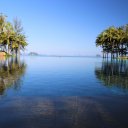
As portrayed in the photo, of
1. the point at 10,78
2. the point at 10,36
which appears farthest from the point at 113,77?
the point at 10,36

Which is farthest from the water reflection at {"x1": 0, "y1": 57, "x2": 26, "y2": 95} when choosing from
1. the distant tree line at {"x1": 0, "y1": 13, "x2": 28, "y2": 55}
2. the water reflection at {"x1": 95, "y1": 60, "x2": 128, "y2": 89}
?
the distant tree line at {"x1": 0, "y1": 13, "x2": 28, "y2": 55}

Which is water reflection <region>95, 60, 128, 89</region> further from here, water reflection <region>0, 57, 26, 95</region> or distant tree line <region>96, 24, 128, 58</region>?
distant tree line <region>96, 24, 128, 58</region>

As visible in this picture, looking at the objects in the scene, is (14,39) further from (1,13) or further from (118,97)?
(118,97)

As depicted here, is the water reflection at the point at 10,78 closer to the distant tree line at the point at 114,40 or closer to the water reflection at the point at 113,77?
the water reflection at the point at 113,77

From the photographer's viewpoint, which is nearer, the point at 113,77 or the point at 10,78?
the point at 10,78

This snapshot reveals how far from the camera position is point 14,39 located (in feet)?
341

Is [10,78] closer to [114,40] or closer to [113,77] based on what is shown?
[113,77]

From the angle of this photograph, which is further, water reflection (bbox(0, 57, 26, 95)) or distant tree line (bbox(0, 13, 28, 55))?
distant tree line (bbox(0, 13, 28, 55))

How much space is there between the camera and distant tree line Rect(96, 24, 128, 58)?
114 meters

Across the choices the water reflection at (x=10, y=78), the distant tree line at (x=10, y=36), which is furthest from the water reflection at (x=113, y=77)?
the distant tree line at (x=10, y=36)

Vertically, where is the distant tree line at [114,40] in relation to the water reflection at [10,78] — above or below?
above

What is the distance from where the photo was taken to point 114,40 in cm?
11706

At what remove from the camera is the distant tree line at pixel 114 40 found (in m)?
114

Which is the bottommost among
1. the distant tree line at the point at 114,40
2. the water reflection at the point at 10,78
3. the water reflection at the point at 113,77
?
the water reflection at the point at 113,77
